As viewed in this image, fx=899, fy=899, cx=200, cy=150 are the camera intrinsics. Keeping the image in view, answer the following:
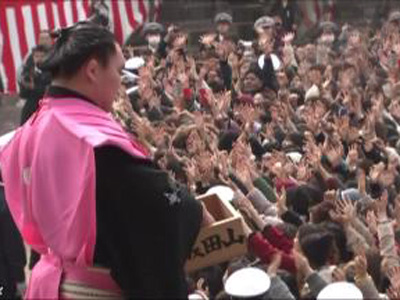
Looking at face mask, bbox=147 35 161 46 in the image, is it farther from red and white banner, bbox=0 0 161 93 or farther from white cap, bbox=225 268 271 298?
white cap, bbox=225 268 271 298

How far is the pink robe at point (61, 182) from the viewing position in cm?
224

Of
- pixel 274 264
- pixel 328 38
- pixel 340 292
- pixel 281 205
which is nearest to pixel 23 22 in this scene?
pixel 328 38

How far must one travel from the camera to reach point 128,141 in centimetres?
230

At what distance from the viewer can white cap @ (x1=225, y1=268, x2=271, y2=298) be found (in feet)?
11.1

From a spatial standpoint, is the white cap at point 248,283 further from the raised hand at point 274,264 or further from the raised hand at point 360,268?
the raised hand at point 360,268

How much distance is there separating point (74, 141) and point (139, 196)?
22 cm

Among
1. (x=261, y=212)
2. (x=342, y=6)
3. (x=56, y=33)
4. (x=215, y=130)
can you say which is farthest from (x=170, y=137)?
(x=342, y=6)

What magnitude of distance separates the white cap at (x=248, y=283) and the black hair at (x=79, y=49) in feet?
4.36

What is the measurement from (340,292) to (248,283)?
0.35 m

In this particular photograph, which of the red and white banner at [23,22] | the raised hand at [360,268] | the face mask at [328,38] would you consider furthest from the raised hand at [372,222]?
the face mask at [328,38]

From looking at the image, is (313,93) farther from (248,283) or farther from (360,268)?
(248,283)

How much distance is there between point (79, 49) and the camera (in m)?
2.36

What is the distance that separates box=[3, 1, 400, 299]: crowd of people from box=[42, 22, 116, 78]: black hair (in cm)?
52

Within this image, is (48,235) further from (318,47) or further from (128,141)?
(318,47)
